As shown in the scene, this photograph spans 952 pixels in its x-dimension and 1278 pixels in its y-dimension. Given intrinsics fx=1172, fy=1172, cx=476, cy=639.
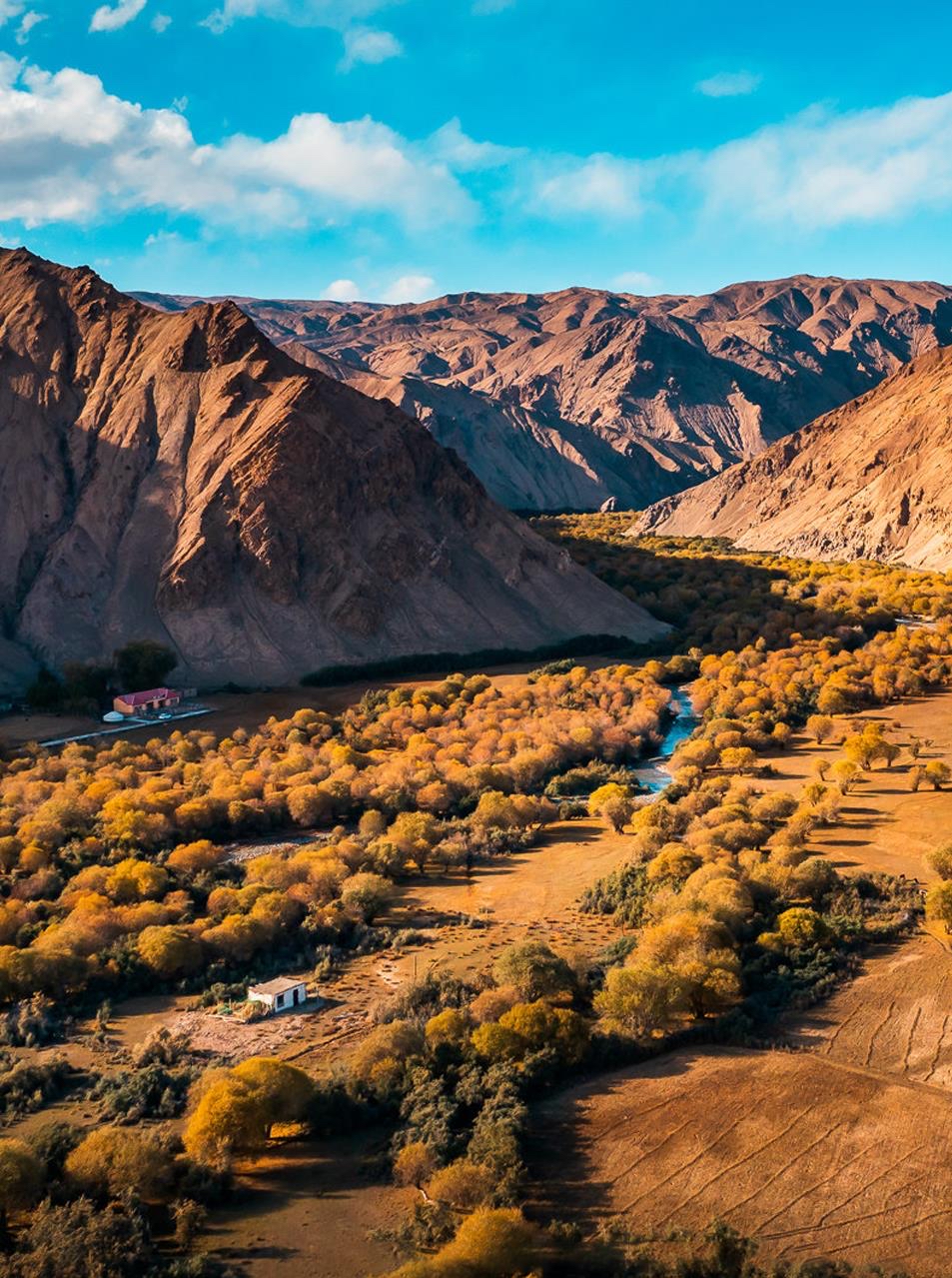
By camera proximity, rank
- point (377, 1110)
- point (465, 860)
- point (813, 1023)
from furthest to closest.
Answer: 1. point (465, 860)
2. point (813, 1023)
3. point (377, 1110)

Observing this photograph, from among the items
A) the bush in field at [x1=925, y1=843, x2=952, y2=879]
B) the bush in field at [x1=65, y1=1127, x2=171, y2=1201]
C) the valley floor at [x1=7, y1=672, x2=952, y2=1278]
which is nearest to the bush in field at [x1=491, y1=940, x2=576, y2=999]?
the valley floor at [x1=7, y1=672, x2=952, y2=1278]

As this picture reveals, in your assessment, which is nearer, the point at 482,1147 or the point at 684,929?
the point at 482,1147

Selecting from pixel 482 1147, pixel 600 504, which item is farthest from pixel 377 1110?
pixel 600 504

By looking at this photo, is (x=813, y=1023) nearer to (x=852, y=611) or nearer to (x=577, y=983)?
(x=577, y=983)

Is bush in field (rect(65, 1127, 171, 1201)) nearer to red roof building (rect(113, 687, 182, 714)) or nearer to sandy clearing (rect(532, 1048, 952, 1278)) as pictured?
sandy clearing (rect(532, 1048, 952, 1278))

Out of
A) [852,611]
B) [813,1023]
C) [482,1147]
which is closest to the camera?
[482,1147]

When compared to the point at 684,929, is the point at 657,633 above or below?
above

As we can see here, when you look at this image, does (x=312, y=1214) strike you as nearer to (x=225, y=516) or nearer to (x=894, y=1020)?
(x=894, y=1020)

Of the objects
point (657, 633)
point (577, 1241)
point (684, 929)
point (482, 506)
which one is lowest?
point (577, 1241)

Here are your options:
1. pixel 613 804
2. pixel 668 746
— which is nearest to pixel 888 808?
pixel 613 804
